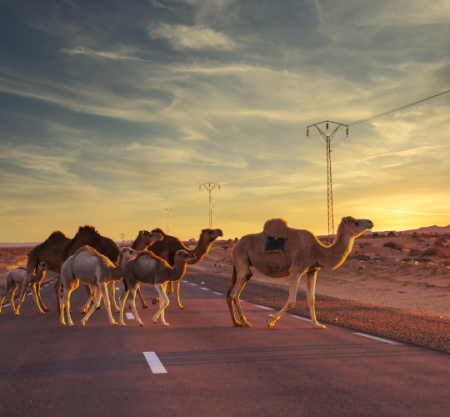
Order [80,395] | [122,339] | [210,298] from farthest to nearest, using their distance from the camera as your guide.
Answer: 1. [210,298]
2. [122,339]
3. [80,395]

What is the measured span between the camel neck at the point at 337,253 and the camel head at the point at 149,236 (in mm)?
6291

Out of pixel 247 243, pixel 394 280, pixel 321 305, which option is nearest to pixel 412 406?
pixel 247 243

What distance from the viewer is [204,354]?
26.9ft

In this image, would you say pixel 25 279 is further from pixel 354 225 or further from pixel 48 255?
pixel 354 225

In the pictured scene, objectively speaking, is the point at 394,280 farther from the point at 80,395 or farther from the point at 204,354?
the point at 80,395

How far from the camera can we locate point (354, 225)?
11141 mm

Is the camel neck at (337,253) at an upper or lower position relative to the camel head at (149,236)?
lower

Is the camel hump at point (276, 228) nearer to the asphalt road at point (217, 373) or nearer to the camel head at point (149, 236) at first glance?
the asphalt road at point (217, 373)

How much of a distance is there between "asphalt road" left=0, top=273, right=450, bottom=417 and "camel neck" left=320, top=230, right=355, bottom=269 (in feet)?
4.99

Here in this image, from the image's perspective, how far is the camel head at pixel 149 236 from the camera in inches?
614

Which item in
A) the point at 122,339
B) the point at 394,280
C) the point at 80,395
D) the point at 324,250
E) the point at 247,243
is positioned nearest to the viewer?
the point at 80,395

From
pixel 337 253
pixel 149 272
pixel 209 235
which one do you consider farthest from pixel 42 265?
pixel 337 253

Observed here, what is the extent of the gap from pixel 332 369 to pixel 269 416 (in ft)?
7.44

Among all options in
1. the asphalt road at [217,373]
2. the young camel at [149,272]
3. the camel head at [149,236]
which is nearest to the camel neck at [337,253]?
the asphalt road at [217,373]
